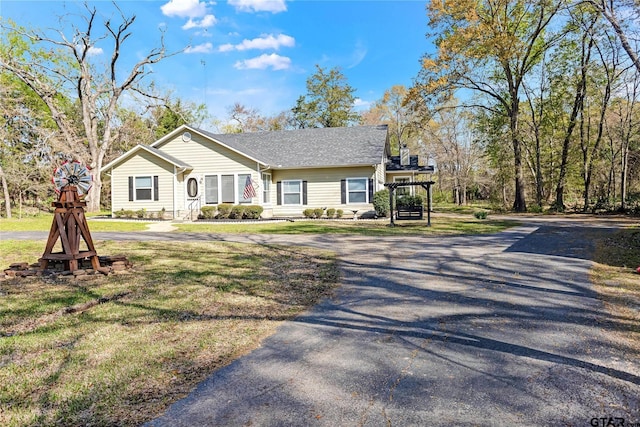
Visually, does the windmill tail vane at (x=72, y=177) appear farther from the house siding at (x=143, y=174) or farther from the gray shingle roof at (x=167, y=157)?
the house siding at (x=143, y=174)

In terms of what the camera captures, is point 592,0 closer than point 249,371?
No

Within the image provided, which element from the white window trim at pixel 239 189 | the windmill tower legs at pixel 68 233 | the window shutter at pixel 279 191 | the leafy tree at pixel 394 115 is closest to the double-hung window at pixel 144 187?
the white window trim at pixel 239 189

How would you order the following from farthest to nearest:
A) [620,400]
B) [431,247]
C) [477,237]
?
[477,237] → [431,247] → [620,400]

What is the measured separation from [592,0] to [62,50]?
32440mm

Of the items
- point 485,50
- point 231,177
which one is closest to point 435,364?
point 231,177

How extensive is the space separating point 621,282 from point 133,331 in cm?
709

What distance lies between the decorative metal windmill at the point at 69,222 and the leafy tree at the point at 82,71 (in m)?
20.6

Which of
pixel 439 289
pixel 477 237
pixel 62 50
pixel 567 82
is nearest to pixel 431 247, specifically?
pixel 477 237

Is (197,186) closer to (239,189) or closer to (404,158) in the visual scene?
(239,189)

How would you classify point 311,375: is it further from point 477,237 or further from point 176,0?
point 176,0

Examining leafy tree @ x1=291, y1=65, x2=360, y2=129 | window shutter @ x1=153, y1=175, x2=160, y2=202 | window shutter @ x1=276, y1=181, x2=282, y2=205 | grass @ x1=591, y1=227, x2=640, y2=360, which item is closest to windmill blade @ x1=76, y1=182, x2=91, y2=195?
grass @ x1=591, y1=227, x2=640, y2=360

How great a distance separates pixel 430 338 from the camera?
148 inches

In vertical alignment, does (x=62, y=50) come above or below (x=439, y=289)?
above

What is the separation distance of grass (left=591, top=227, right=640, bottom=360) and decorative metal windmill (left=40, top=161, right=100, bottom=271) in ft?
26.7
